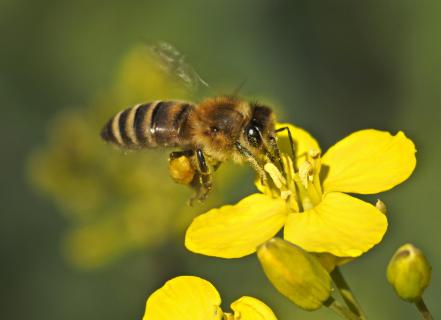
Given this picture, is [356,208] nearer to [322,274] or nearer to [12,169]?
[322,274]

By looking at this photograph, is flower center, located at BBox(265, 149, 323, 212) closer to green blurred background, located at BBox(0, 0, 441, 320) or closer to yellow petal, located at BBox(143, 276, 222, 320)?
yellow petal, located at BBox(143, 276, 222, 320)

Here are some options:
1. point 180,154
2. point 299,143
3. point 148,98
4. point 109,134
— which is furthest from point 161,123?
point 148,98

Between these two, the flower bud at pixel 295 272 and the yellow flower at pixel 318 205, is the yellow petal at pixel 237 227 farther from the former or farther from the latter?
the flower bud at pixel 295 272

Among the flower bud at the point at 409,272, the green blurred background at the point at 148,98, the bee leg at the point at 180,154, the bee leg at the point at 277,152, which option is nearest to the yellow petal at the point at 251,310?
the flower bud at the point at 409,272

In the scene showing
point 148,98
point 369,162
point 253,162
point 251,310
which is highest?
point 369,162

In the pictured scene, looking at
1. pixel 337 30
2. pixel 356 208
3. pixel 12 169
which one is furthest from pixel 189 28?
pixel 356 208

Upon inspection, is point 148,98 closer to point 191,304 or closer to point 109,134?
point 109,134
